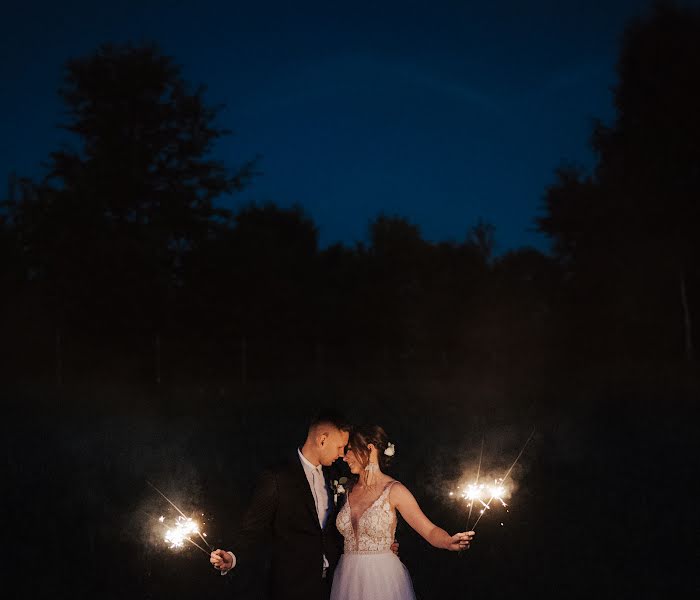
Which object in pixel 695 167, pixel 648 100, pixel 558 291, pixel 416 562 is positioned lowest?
pixel 416 562

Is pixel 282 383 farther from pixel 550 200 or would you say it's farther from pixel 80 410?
pixel 550 200

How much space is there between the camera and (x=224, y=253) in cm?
2728

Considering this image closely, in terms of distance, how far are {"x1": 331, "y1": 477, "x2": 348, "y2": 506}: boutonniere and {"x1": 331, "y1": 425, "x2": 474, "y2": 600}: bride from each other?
0.10 m

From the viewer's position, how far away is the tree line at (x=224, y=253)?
22500 millimetres

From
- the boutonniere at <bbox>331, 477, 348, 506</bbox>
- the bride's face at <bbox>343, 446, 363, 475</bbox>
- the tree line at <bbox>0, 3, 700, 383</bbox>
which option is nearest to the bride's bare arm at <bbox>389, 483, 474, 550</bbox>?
the bride's face at <bbox>343, 446, 363, 475</bbox>

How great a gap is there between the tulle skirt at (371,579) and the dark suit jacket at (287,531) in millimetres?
174

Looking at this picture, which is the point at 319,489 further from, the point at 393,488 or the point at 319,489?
the point at 393,488

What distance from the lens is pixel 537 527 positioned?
34.7 feet

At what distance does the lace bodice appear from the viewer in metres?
5.56

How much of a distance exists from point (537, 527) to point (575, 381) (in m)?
10.4

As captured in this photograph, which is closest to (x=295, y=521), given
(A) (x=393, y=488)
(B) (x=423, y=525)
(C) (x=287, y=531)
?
(C) (x=287, y=531)

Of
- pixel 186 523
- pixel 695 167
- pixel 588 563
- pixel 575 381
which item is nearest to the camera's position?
pixel 186 523

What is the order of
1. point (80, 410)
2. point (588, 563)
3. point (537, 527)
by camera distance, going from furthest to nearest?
point (80, 410) → point (537, 527) → point (588, 563)

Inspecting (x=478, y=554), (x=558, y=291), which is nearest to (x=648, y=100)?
(x=558, y=291)
